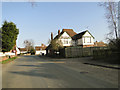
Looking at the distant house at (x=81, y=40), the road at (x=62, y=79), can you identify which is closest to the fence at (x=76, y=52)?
the distant house at (x=81, y=40)

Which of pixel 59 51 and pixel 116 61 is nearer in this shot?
pixel 116 61

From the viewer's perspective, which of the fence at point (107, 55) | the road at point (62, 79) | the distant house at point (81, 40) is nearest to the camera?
the road at point (62, 79)

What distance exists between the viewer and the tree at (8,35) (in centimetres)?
3107

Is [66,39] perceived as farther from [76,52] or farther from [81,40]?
[76,52]

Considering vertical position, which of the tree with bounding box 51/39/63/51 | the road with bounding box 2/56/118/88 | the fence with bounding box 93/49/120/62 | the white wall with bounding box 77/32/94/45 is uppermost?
the white wall with bounding box 77/32/94/45

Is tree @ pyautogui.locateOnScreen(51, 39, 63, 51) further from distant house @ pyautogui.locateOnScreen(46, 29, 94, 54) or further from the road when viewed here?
the road

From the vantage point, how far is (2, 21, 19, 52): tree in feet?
102

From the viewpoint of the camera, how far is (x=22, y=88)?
5961 millimetres

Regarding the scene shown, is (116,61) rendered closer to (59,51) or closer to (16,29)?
(59,51)

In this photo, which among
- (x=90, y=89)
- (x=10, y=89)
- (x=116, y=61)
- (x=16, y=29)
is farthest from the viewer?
(x=16, y=29)

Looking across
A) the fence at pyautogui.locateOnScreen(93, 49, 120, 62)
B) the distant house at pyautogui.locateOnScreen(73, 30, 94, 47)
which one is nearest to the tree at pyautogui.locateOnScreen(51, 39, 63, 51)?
the distant house at pyautogui.locateOnScreen(73, 30, 94, 47)

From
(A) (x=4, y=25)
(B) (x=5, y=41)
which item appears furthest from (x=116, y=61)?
(A) (x=4, y=25)

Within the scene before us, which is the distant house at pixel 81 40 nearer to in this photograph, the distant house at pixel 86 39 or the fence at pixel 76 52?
the distant house at pixel 86 39

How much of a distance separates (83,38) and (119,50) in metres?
26.9
